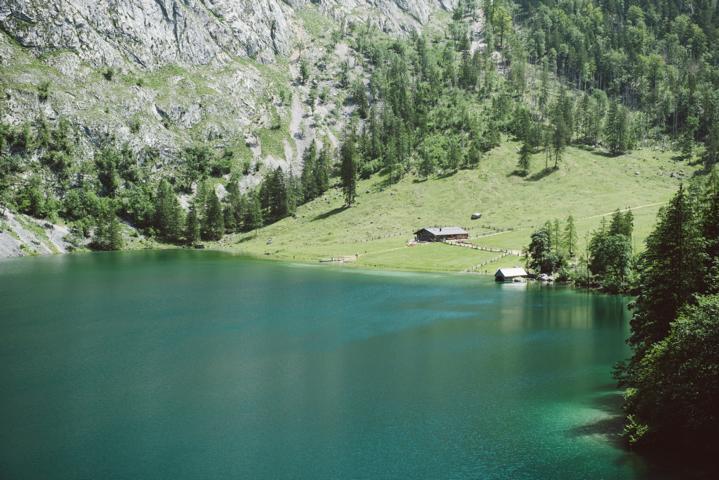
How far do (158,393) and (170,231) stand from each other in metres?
154

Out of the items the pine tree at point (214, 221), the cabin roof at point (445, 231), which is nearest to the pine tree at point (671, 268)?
the cabin roof at point (445, 231)

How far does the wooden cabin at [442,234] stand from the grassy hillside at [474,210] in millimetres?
3889

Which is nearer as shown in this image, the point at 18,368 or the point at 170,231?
the point at 18,368

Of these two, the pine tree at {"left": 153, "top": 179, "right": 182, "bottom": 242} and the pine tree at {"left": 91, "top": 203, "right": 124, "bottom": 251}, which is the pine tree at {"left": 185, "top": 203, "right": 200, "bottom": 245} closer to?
the pine tree at {"left": 153, "top": 179, "right": 182, "bottom": 242}

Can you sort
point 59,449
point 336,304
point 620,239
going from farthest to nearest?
point 620,239, point 336,304, point 59,449

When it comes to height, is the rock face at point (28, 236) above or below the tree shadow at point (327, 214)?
below

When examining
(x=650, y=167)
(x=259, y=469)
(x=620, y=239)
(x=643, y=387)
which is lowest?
(x=259, y=469)

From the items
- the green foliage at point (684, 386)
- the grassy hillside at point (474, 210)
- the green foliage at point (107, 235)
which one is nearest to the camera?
the green foliage at point (684, 386)

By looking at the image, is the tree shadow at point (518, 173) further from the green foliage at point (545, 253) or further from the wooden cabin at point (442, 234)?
the green foliage at point (545, 253)

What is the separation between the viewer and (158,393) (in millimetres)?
49906

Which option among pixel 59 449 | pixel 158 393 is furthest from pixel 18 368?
pixel 59 449

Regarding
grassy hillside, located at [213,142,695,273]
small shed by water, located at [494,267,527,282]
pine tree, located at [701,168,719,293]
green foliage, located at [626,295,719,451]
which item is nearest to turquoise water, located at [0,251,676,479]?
green foliage, located at [626,295,719,451]

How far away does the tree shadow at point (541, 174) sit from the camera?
7613 inches

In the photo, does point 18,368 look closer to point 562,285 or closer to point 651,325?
point 651,325
